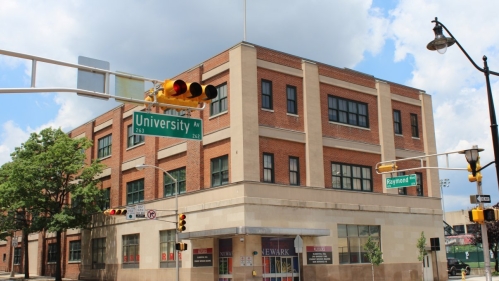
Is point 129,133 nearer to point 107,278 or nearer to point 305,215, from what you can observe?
point 107,278

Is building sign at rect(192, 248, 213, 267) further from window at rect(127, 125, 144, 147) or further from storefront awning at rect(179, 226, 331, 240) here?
window at rect(127, 125, 144, 147)

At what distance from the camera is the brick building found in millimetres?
33969

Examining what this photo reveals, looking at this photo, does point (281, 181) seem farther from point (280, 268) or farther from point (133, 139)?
point (133, 139)

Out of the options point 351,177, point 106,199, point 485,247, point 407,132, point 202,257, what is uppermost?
point 407,132

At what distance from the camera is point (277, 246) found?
1358 inches

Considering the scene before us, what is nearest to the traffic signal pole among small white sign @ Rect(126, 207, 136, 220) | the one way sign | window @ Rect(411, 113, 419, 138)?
the one way sign

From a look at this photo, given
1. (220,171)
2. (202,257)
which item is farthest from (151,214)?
(220,171)

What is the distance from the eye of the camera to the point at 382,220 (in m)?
40.1

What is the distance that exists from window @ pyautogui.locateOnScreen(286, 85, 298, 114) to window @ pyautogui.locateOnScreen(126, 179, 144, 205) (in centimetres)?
1408

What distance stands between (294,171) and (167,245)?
10534 millimetres

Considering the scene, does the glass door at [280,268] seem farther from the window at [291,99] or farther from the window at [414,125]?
the window at [414,125]

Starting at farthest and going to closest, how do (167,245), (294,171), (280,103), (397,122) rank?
(397,122) → (167,245) → (280,103) → (294,171)

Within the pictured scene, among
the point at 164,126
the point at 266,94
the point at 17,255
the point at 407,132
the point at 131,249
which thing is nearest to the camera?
the point at 164,126

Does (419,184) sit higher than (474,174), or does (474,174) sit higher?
(419,184)
